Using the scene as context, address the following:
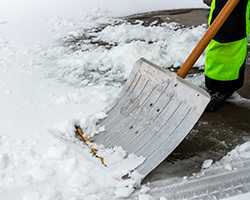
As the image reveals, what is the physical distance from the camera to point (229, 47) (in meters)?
2.12

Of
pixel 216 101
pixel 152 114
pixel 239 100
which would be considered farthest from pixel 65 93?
pixel 239 100

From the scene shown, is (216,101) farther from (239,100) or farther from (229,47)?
(229,47)

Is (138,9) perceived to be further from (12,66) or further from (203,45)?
→ (203,45)

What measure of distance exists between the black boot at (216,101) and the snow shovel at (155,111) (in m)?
0.56

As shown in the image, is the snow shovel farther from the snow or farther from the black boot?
the black boot

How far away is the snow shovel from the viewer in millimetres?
1518

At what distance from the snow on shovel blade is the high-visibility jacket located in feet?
1.99

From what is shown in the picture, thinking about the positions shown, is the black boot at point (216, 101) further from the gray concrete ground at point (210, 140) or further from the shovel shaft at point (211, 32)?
the shovel shaft at point (211, 32)

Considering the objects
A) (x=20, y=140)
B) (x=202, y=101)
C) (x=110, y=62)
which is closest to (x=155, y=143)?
(x=202, y=101)

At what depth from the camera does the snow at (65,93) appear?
1.48 meters

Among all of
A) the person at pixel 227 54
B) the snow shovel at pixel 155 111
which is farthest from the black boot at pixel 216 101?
the snow shovel at pixel 155 111

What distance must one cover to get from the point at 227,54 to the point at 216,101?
36 centimetres

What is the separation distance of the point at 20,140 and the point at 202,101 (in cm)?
111

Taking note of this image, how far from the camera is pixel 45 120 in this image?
203cm
